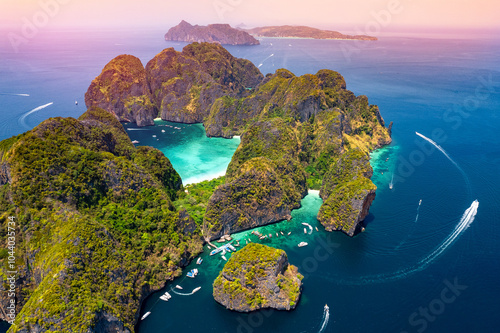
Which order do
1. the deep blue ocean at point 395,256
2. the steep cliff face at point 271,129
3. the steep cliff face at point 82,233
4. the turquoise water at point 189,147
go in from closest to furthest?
A: the steep cliff face at point 82,233
the deep blue ocean at point 395,256
the steep cliff face at point 271,129
the turquoise water at point 189,147

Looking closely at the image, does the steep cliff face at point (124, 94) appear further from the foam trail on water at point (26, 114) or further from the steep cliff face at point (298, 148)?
the steep cliff face at point (298, 148)

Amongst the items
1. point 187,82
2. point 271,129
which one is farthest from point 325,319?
point 187,82

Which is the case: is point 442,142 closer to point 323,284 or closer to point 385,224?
point 385,224

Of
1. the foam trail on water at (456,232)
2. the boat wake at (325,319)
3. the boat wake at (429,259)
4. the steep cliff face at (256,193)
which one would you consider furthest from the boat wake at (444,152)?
the boat wake at (325,319)

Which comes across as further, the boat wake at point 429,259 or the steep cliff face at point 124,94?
the steep cliff face at point 124,94

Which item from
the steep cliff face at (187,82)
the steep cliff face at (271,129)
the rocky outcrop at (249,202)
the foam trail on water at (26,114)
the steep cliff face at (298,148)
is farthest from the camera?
the steep cliff face at (187,82)

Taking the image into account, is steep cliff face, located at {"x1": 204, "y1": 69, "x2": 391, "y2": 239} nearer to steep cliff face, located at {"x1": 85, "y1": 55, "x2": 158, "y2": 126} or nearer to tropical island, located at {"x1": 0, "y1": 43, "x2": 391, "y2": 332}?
tropical island, located at {"x1": 0, "y1": 43, "x2": 391, "y2": 332}
